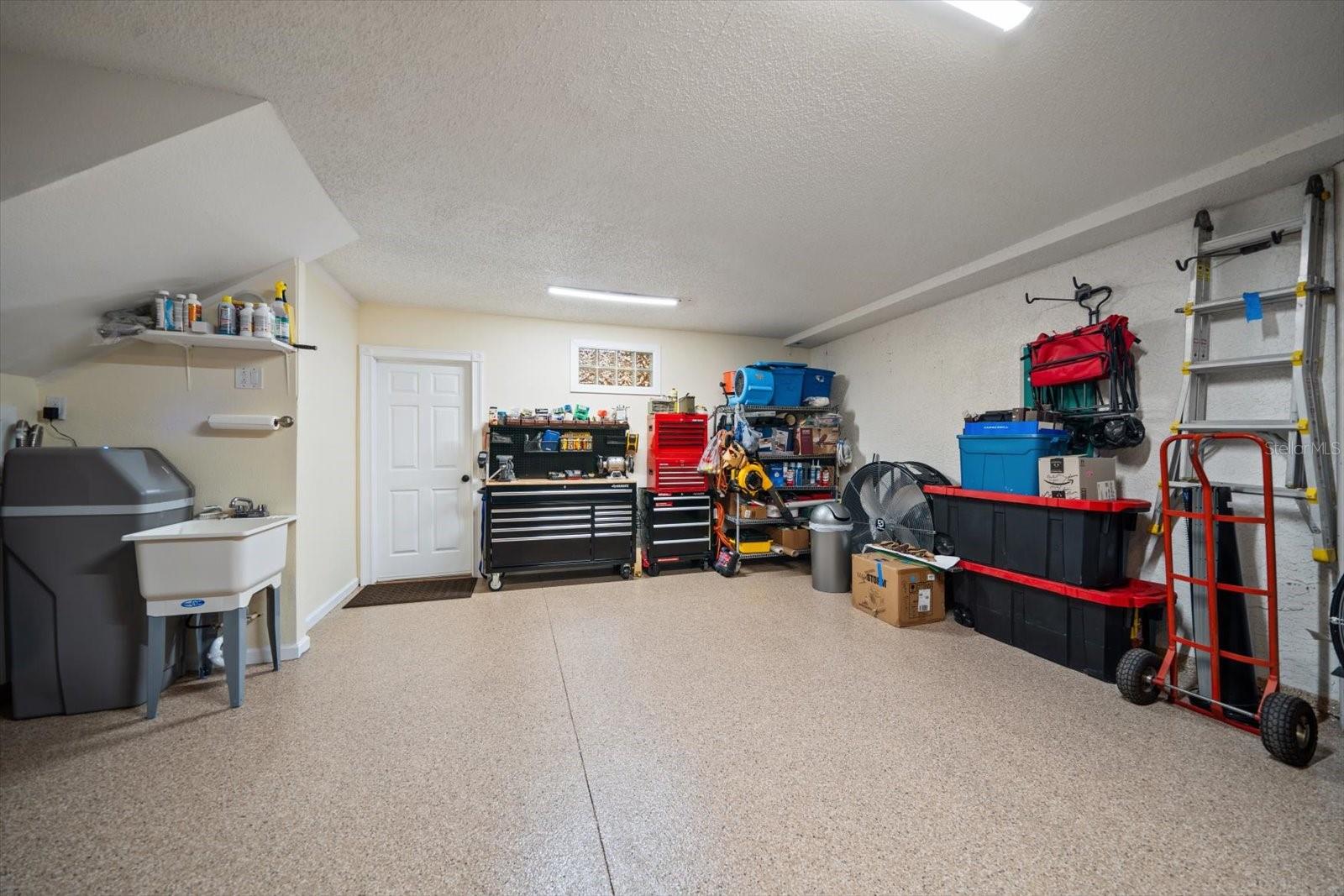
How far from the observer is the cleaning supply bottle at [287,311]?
258cm

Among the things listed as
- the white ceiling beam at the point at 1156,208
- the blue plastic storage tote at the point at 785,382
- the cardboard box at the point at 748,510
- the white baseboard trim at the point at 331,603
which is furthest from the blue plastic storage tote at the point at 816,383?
the white baseboard trim at the point at 331,603

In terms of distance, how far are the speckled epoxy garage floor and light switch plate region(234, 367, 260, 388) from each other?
158 cm

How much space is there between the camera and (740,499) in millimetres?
4578

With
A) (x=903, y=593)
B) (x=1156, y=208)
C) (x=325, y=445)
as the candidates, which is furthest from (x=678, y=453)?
(x=1156, y=208)

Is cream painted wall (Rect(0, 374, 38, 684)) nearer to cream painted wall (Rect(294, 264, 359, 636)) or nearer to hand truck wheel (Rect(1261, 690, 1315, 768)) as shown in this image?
cream painted wall (Rect(294, 264, 359, 636))

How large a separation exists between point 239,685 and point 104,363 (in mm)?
1836

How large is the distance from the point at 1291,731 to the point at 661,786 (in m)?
2.32

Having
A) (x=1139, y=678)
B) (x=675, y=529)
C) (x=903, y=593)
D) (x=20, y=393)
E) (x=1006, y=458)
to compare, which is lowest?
(x=1139, y=678)

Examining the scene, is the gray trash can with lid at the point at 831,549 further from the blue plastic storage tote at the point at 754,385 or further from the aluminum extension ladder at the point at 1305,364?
the aluminum extension ladder at the point at 1305,364

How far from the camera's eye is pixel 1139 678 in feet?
7.02

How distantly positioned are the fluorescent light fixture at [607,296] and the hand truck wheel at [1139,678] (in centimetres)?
367

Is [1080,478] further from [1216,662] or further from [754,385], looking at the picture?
[754,385]

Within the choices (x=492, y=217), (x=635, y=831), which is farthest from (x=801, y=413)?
(x=635, y=831)

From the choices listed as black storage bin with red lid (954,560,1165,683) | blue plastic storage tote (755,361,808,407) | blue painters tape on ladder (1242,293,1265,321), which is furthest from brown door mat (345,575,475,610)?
blue painters tape on ladder (1242,293,1265,321)
